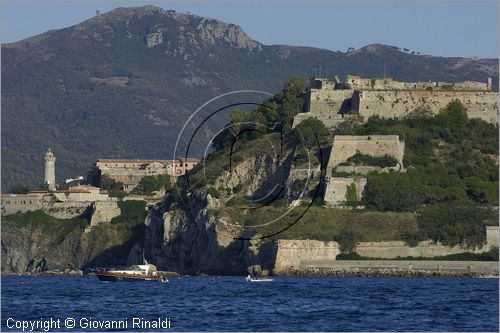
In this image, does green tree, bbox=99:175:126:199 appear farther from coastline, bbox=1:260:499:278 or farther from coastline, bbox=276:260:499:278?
coastline, bbox=276:260:499:278

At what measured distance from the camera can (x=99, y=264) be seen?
450ft

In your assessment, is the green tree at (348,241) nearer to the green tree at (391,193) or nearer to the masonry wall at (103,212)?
the green tree at (391,193)

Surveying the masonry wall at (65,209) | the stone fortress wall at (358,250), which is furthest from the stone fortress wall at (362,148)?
the masonry wall at (65,209)

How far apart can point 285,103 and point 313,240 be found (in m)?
22.2

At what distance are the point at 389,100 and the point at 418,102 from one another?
7.30 feet

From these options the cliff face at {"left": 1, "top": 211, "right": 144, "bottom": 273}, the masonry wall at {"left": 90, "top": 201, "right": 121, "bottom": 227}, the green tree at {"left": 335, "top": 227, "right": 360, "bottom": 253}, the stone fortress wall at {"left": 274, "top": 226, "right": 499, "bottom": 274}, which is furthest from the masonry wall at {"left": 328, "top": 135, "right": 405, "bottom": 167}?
the masonry wall at {"left": 90, "top": 201, "right": 121, "bottom": 227}

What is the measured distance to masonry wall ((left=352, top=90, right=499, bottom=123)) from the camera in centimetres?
13125

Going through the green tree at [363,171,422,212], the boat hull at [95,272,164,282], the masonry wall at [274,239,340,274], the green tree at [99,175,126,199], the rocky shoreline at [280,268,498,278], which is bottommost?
the boat hull at [95,272,164,282]

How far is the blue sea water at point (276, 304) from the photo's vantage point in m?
66.3

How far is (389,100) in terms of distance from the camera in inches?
5207

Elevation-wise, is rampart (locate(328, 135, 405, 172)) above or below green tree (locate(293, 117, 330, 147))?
below

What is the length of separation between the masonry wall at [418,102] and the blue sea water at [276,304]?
2962 centimetres

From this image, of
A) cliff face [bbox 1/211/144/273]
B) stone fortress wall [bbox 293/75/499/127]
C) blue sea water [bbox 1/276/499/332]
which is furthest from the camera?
cliff face [bbox 1/211/144/273]

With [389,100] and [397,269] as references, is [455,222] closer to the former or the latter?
[397,269]
